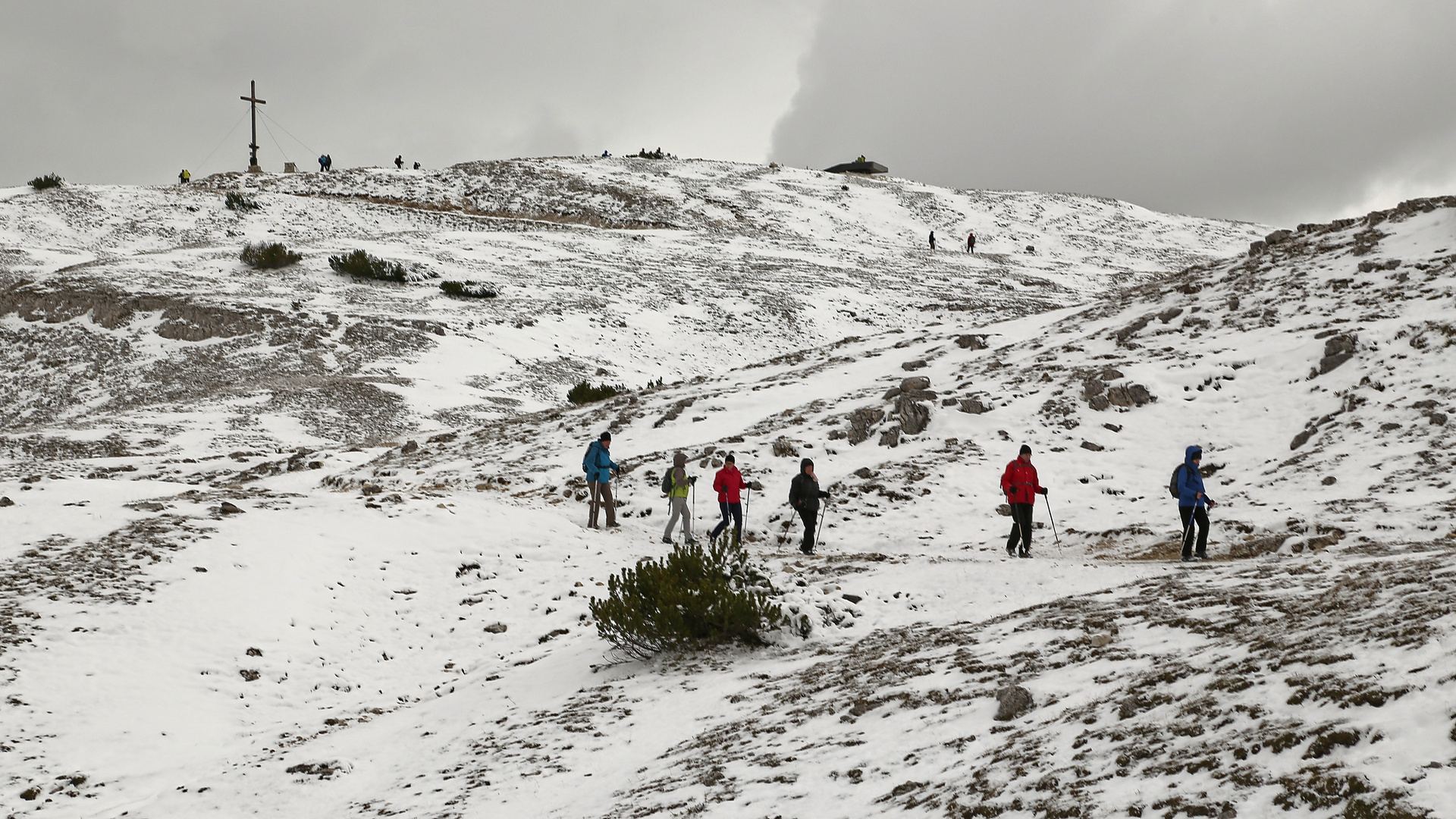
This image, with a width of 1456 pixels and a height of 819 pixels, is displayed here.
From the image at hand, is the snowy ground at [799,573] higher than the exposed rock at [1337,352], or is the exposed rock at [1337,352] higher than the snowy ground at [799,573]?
the exposed rock at [1337,352]

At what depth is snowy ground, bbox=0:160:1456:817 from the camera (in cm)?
530

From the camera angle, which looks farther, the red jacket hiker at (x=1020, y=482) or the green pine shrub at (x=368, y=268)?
the green pine shrub at (x=368, y=268)

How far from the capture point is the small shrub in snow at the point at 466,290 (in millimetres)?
39562

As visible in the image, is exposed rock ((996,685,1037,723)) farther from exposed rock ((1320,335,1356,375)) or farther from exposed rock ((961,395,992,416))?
exposed rock ((1320,335,1356,375))

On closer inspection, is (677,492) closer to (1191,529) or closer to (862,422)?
(862,422)

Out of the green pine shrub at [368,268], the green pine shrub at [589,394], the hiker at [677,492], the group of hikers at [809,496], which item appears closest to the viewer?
the group of hikers at [809,496]

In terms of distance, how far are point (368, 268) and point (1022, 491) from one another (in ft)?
113

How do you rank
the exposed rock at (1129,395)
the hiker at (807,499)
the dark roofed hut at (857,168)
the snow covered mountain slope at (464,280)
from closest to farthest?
1. the hiker at (807,499)
2. the exposed rock at (1129,395)
3. the snow covered mountain slope at (464,280)
4. the dark roofed hut at (857,168)

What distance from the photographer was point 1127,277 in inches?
2007

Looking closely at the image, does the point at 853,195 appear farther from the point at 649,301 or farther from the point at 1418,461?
the point at 1418,461

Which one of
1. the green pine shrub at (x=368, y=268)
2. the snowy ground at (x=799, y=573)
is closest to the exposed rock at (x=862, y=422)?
the snowy ground at (x=799, y=573)

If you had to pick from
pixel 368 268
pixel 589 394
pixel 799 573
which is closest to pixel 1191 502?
pixel 799 573

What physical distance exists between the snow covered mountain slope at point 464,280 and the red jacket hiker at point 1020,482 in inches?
727

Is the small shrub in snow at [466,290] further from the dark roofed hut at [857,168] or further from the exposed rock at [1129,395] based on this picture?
the dark roofed hut at [857,168]
